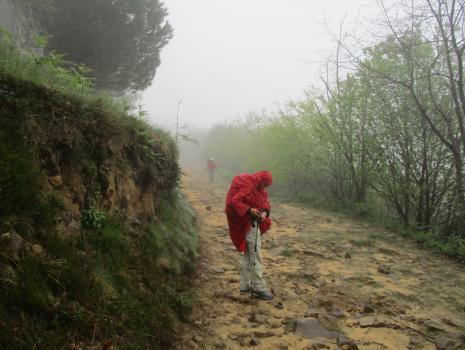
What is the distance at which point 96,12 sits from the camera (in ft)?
33.8

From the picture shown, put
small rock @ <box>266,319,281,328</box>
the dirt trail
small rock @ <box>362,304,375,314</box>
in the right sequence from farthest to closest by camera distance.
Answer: small rock @ <box>362,304,375,314</box>
small rock @ <box>266,319,281,328</box>
the dirt trail

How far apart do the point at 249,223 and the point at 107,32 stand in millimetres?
8675

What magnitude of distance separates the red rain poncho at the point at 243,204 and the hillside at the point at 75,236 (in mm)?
1031

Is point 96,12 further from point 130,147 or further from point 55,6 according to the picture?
point 130,147

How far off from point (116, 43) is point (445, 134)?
10.1 meters

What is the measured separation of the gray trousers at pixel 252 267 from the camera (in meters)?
5.00

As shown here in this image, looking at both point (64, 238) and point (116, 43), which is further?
point (116, 43)

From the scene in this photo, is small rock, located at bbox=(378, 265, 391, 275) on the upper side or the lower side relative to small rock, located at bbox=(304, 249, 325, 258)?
upper

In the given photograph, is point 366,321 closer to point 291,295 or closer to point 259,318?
point 291,295

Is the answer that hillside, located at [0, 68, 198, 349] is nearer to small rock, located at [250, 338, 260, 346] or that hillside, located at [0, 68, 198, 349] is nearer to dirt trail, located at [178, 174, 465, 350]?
dirt trail, located at [178, 174, 465, 350]

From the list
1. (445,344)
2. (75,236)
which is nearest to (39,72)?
(75,236)

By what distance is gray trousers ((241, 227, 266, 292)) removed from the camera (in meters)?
5.00

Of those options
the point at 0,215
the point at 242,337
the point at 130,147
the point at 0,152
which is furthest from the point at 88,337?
the point at 130,147

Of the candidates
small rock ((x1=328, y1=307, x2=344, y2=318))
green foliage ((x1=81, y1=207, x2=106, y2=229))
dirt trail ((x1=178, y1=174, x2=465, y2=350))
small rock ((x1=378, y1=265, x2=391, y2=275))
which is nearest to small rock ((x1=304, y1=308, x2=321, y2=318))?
dirt trail ((x1=178, y1=174, x2=465, y2=350))
